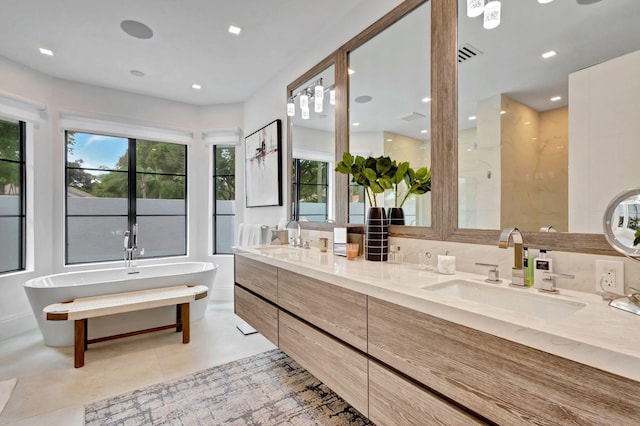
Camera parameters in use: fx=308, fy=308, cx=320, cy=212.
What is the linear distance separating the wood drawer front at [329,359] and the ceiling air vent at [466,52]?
159cm

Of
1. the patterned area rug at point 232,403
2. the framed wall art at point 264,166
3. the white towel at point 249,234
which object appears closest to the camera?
the patterned area rug at point 232,403

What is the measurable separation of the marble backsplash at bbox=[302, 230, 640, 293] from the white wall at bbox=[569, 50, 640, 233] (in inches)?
4.8

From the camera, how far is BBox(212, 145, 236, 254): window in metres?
4.54

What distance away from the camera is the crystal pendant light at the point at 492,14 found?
1.46 metres

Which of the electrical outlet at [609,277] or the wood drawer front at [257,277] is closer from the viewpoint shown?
the electrical outlet at [609,277]

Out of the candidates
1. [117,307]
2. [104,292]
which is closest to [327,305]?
[117,307]

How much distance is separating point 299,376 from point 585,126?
7.28ft

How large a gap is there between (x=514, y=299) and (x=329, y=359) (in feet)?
2.95

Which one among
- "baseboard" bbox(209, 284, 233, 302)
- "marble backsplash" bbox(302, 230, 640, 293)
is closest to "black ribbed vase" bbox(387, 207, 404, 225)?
"marble backsplash" bbox(302, 230, 640, 293)

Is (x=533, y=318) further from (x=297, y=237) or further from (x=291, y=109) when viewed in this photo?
(x=291, y=109)

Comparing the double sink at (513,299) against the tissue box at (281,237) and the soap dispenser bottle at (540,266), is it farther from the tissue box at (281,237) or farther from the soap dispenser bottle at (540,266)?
the tissue box at (281,237)

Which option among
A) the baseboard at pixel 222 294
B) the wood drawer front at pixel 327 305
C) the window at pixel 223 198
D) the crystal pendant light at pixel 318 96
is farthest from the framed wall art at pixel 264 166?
the wood drawer front at pixel 327 305

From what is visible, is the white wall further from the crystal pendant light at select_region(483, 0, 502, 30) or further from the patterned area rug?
the patterned area rug

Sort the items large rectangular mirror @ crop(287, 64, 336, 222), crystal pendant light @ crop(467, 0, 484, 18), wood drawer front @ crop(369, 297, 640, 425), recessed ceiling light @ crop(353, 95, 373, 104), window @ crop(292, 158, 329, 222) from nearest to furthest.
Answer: wood drawer front @ crop(369, 297, 640, 425) < crystal pendant light @ crop(467, 0, 484, 18) < recessed ceiling light @ crop(353, 95, 373, 104) < large rectangular mirror @ crop(287, 64, 336, 222) < window @ crop(292, 158, 329, 222)
